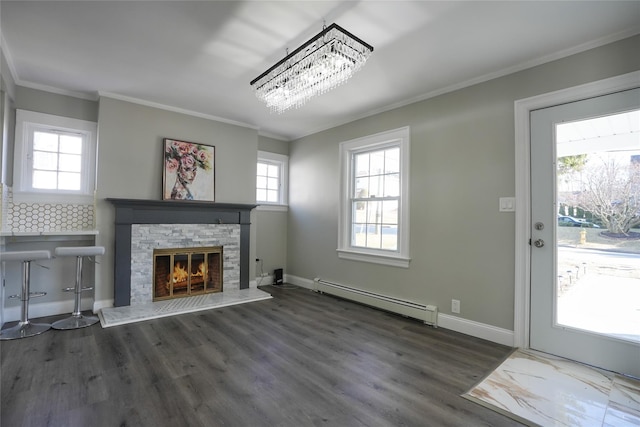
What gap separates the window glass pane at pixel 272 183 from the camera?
5.20m

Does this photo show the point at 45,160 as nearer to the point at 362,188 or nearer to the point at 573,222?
the point at 362,188

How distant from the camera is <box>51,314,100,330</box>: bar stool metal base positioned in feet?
9.68

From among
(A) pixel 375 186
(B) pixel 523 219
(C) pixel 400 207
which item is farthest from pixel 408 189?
(B) pixel 523 219

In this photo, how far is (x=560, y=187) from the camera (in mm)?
2523

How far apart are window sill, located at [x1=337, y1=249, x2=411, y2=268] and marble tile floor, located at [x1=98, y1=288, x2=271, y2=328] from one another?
1226 millimetres

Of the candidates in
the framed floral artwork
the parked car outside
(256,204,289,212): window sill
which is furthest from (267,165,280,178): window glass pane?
the parked car outside

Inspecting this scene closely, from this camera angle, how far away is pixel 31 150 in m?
3.29

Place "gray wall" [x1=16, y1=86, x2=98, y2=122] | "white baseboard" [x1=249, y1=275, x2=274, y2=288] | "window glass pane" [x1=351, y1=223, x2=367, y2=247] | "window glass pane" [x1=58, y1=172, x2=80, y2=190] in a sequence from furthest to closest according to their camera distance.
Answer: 1. "white baseboard" [x1=249, y1=275, x2=274, y2=288]
2. "window glass pane" [x1=351, y1=223, x2=367, y2=247]
3. "window glass pane" [x1=58, y1=172, x2=80, y2=190]
4. "gray wall" [x1=16, y1=86, x2=98, y2=122]

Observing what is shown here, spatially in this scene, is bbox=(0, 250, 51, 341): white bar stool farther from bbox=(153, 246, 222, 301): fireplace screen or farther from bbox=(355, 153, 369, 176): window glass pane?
bbox=(355, 153, 369, 176): window glass pane

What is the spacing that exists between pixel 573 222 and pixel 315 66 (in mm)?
2464

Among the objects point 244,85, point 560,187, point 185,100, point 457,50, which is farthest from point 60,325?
point 560,187

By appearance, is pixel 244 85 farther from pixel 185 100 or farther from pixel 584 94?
pixel 584 94

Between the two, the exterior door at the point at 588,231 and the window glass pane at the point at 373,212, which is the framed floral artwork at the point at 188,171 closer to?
the window glass pane at the point at 373,212

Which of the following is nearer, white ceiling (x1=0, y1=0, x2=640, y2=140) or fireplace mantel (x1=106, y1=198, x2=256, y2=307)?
white ceiling (x1=0, y1=0, x2=640, y2=140)
